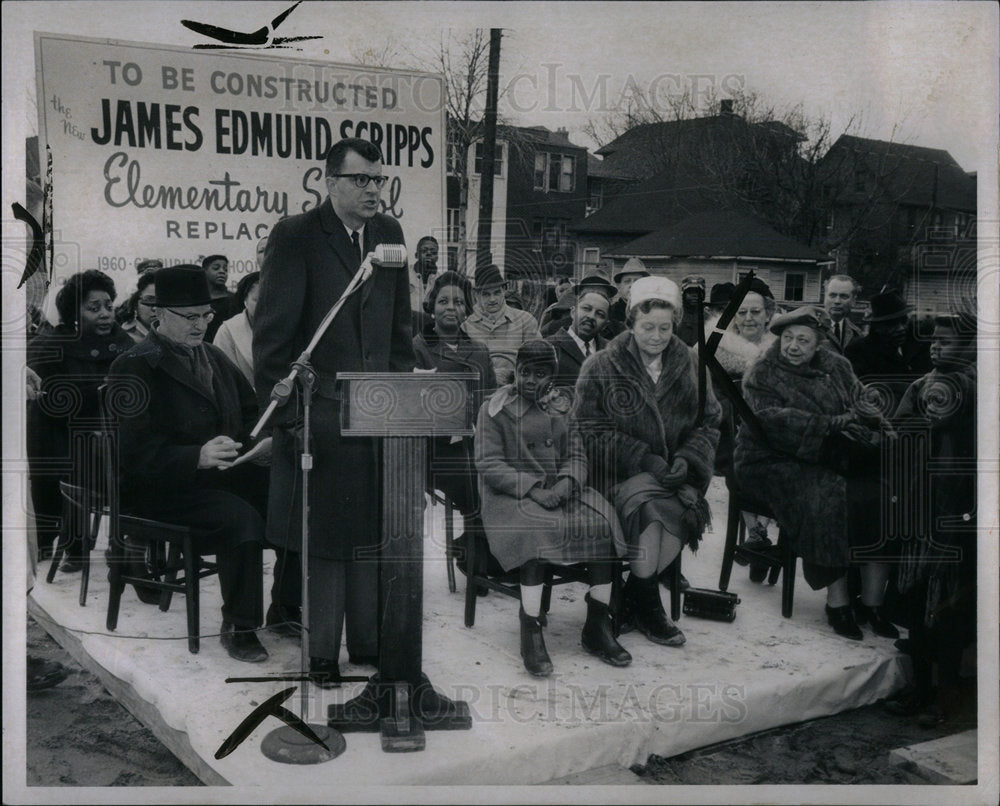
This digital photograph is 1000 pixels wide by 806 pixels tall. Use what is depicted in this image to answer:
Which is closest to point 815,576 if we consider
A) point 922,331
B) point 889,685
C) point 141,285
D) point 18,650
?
point 889,685

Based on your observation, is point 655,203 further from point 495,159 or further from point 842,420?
point 842,420

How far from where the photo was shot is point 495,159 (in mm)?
4012

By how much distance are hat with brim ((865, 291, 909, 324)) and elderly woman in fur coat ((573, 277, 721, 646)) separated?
31.7 inches

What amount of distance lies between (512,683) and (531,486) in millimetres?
814

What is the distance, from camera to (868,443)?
411 centimetres

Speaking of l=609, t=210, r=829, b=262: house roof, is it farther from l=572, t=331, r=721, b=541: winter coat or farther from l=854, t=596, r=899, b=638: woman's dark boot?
l=854, t=596, r=899, b=638: woman's dark boot

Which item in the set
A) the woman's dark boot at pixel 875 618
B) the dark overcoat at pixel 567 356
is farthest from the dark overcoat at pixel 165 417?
the woman's dark boot at pixel 875 618

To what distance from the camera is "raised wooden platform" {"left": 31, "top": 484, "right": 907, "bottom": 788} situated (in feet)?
12.2

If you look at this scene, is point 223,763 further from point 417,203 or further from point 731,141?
point 731,141

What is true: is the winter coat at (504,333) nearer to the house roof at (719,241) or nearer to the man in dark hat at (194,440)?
the house roof at (719,241)

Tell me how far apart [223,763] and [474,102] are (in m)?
2.86

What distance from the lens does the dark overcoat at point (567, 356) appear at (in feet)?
13.1

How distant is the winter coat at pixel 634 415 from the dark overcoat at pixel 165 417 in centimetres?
141

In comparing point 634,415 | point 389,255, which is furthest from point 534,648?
point 389,255
